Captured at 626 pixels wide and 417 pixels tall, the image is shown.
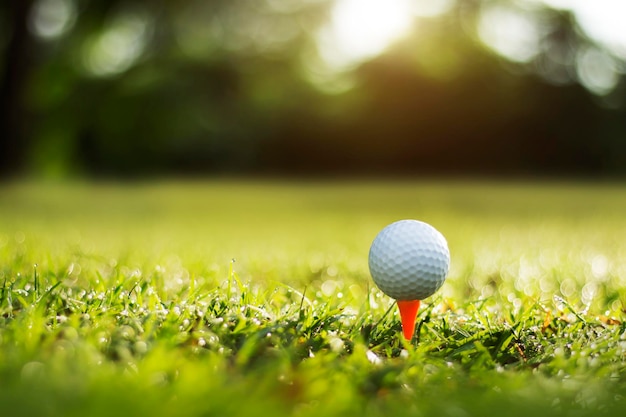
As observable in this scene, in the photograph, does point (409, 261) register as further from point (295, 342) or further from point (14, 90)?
point (14, 90)

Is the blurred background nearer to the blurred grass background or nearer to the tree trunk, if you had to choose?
the tree trunk

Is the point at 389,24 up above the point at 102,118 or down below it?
above

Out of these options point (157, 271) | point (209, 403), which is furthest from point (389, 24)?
point (209, 403)

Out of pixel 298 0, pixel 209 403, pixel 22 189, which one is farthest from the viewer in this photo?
pixel 298 0

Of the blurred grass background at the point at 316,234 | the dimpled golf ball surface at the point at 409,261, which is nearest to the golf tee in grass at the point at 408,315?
the dimpled golf ball surface at the point at 409,261

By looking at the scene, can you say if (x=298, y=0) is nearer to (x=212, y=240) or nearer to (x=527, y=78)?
(x=527, y=78)
